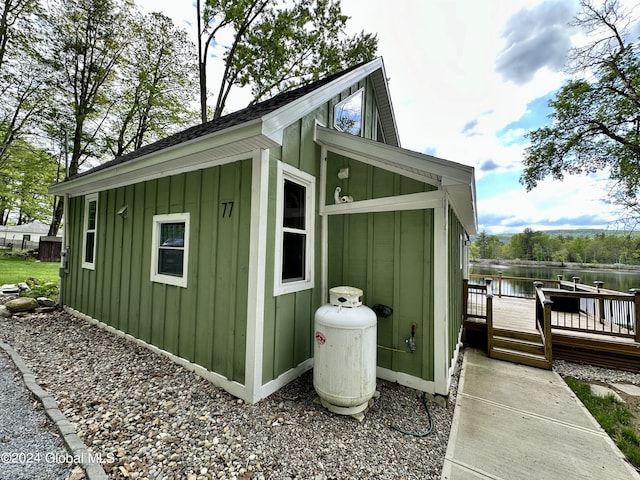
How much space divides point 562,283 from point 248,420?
10925 millimetres

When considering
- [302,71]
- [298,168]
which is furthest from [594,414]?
[302,71]

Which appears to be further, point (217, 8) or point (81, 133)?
point (81, 133)

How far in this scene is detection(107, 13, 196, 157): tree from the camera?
1304 centimetres

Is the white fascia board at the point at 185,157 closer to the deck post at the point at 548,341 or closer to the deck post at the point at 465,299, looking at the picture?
the deck post at the point at 548,341

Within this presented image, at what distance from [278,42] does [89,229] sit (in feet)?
31.6

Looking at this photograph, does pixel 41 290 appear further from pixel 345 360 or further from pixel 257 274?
pixel 345 360

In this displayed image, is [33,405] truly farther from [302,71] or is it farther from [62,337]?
[302,71]

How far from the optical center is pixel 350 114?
549 cm

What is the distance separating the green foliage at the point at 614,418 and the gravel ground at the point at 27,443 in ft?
15.5

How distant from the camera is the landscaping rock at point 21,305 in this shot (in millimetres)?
5461

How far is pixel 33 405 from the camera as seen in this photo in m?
2.60

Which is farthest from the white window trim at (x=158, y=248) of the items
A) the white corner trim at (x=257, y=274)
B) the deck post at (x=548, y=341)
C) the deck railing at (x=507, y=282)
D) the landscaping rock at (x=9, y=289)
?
the deck railing at (x=507, y=282)

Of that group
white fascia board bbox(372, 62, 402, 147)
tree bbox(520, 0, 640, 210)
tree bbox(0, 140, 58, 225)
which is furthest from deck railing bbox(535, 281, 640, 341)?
tree bbox(0, 140, 58, 225)

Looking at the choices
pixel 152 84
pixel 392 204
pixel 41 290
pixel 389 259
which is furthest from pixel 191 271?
pixel 152 84
